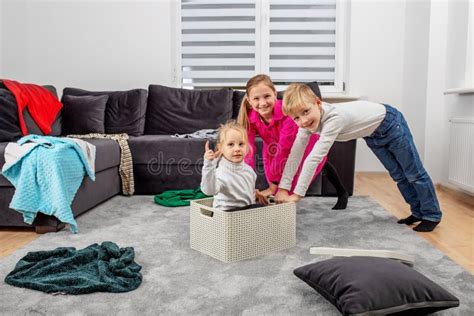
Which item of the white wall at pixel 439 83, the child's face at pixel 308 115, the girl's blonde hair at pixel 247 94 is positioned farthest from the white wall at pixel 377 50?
the child's face at pixel 308 115

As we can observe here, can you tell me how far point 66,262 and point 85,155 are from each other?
0.98m

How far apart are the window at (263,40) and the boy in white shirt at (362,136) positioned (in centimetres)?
237

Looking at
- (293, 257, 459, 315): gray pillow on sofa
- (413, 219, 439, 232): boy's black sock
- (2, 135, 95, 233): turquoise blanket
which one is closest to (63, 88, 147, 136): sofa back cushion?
(2, 135, 95, 233): turquoise blanket

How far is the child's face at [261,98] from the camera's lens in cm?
241

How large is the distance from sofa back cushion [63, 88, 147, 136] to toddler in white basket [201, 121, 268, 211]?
196cm

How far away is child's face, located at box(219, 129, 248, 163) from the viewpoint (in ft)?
6.89

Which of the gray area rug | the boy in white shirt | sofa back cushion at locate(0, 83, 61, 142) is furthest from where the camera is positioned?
sofa back cushion at locate(0, 83, 61, 142)

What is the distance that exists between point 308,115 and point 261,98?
310mm

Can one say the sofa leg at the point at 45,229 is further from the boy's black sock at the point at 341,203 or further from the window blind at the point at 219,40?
the window blind at the point at 219,40

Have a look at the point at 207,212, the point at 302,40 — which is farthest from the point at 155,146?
the point at 302,40

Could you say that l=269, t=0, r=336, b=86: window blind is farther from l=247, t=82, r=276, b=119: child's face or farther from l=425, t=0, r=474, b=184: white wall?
l=247, t=82, r=276, b=119: child's face

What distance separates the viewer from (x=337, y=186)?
315 centimetres

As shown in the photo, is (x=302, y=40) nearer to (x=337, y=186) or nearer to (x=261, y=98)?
(x=337, y=186)

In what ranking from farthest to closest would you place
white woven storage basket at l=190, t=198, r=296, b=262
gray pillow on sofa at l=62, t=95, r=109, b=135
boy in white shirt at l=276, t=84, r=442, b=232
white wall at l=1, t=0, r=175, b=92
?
white wall at l=1, t=0, r=175, b=92 → gray pillow on sofa at l=62, t=95, r=109, b=135 → boy in white shirt at l=276, t=84, r=442, b=232 → white woven storage basket at l=190, t=198, r=296, b=262
